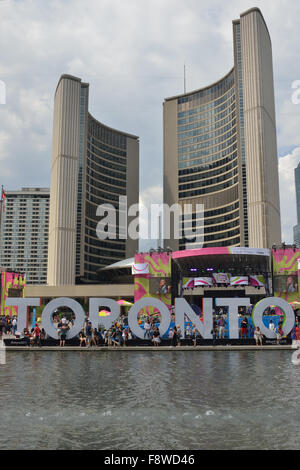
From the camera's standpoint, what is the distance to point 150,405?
1275 centimetres

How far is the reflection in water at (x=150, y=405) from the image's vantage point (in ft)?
31.6

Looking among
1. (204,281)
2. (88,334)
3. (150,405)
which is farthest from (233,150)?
(150,405)

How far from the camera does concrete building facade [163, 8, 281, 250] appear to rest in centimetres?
10144

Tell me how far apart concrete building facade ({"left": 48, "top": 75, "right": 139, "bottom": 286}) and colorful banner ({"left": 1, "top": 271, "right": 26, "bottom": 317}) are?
100ft

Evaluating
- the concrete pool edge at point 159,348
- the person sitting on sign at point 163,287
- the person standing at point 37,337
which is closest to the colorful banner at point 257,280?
the person sitting on sign at point 163,287

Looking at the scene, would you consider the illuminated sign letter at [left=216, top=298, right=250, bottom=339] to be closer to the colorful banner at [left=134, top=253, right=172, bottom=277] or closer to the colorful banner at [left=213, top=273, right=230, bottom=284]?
the colorful banner at [left=213, top=273, right=230, bottom=284]

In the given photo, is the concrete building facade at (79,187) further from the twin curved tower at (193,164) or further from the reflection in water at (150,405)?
the reflection in water at (150,405)

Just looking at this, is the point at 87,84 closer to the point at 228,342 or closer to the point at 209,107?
the point at 209,107

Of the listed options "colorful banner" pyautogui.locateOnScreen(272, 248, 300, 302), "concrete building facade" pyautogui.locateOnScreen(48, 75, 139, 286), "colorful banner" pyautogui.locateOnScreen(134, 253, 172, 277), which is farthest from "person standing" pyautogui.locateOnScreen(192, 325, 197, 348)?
"concrete building facade" pyautogui.locateOnScreen(48, 75, 139, 286)

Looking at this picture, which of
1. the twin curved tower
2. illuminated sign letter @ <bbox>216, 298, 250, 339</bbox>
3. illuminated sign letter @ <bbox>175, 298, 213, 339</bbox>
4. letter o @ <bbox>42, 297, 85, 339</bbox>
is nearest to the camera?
letter o @ <bbox>42, 297, 85, 339</bbox>

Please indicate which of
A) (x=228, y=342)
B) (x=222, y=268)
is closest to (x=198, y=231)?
(x=222, y=268)

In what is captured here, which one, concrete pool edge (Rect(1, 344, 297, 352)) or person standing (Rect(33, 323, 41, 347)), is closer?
concrete pool edge (Rect(1, 344, 297, 352))

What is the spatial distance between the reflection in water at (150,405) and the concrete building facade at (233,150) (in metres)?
80.3
